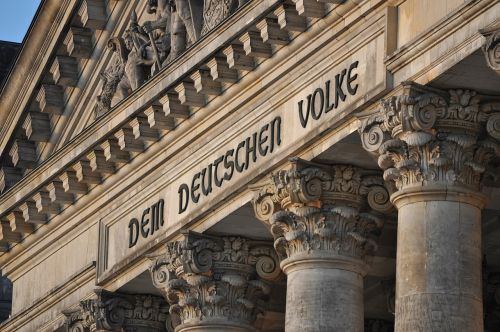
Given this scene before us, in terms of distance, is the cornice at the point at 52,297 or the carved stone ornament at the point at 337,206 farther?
the cornice at the point at 52,297

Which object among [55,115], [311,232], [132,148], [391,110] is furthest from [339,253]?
[55,115]

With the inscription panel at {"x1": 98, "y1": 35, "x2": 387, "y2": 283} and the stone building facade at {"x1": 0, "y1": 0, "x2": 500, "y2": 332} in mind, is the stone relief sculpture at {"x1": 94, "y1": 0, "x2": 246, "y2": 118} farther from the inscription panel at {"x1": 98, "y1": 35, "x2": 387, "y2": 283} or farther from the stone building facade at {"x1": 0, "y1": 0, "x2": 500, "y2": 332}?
the inscription panel at {"x1": 98, "y1": 35, "x2": 387, "y2": 283}

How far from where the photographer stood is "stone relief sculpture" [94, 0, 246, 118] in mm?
51344

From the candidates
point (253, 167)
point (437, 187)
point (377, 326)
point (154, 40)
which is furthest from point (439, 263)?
point (154, 40)

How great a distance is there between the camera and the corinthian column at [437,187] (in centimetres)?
4231

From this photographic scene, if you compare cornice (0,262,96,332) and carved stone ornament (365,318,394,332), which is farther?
cornice (0,262,96,332)

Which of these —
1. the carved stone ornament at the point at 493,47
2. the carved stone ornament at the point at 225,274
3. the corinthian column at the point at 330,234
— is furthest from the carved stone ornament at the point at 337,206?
the carved stone ornament at the point at 493,47

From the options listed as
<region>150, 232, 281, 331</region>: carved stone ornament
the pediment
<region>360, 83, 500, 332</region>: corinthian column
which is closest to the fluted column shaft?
<region>360, 83, 500, 332</region>: corinthian column

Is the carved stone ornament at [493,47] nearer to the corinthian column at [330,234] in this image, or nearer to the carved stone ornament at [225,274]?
the corinthian column at [330,234]

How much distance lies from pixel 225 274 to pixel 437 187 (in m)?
8.44

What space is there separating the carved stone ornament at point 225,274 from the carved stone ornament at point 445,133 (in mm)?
7587

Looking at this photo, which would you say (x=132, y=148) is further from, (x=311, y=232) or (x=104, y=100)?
(x=311, y=232)

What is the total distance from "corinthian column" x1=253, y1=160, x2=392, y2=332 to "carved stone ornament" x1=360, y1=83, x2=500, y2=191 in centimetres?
286

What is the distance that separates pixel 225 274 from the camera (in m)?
50.5
